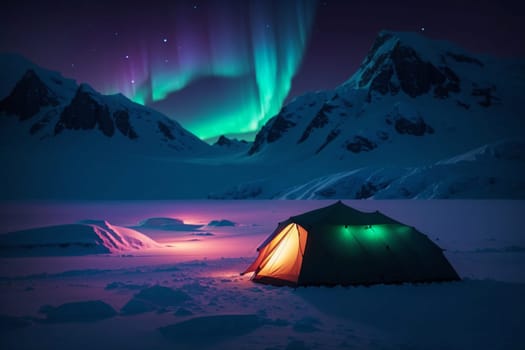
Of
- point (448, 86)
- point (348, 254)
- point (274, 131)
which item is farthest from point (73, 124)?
point (348, 254)

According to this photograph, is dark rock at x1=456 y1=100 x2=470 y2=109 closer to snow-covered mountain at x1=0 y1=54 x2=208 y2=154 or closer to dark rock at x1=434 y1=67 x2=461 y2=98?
dark rock at x1=434 y1=67 x2=461 y2=98

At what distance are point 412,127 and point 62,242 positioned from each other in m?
124

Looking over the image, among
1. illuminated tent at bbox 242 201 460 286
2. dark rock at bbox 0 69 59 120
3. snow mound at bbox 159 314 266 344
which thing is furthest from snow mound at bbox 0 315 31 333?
dark rock at bbox 0 69 59 120

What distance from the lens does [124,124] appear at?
189 meters

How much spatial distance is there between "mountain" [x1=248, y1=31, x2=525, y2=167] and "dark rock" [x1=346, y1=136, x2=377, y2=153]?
270 mm

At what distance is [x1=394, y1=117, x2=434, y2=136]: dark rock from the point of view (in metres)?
130

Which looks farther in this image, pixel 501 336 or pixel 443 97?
pixel 443 97

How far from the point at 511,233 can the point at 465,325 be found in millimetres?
19478

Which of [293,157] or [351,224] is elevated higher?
[293,157]

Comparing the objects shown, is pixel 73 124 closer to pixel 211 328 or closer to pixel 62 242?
pixel 62 242

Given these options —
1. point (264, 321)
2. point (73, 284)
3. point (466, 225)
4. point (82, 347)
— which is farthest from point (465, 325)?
point (466, 225)

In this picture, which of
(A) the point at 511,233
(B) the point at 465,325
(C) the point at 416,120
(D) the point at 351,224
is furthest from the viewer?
(C) the point at 416,120

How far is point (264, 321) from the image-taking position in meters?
8.98

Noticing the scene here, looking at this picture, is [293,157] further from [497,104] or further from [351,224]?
[351,224]
